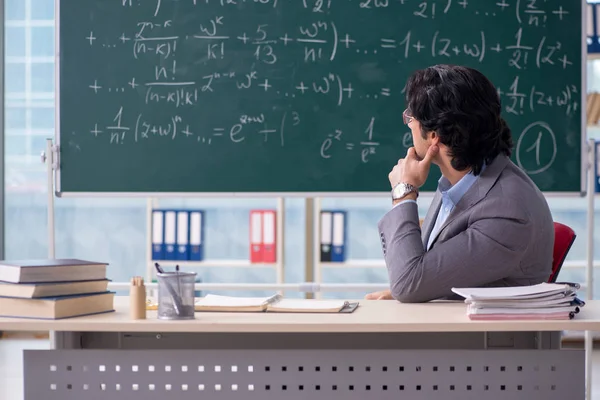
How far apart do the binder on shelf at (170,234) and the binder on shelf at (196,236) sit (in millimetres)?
107

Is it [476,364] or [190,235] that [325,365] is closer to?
[476,364]

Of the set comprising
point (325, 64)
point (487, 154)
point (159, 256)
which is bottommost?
point (159, 256)

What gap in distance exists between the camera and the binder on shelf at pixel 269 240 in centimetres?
479

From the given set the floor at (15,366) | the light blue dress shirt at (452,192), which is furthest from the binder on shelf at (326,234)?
the light blue dress shirt at (452,192)

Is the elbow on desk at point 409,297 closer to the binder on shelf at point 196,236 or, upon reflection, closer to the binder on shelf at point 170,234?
the binder on shelf at point 196,236

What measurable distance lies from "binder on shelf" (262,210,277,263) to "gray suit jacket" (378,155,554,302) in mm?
2718

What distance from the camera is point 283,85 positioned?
346 centimetres

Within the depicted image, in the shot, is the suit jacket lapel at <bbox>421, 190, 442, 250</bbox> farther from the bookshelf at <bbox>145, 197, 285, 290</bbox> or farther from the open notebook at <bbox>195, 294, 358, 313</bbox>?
the bookshelf at <bbox>145, 197, 285, 290</bbox>

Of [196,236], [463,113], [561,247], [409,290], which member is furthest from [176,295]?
[196,236]

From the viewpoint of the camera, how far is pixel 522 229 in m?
1.96

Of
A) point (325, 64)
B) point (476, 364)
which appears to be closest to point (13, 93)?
point (325, 64)

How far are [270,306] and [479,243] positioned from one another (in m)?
0.55

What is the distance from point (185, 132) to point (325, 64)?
702 millimetres

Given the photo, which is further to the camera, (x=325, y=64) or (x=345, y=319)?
(x=325, y=64)
